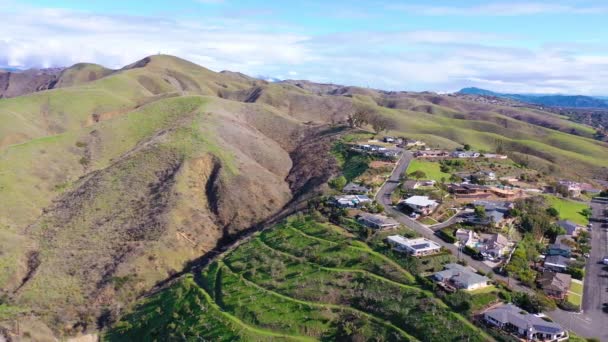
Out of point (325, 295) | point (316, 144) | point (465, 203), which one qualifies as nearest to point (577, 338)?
point (325, 295)

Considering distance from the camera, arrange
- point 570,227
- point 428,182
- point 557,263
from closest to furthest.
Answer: point 557,263
point 570,227
point 428,182

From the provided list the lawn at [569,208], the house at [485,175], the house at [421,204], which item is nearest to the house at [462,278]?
the house at [421,204]

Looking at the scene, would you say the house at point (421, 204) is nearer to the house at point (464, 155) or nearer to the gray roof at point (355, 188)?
the gray roof at point (355, 188)

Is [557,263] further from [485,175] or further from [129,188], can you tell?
[129,188]

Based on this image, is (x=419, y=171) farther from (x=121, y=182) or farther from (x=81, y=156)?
(x=81, y=156)

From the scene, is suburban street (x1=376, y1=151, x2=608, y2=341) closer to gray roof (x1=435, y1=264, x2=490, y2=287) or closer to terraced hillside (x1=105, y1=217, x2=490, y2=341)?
gray roof (x1=435, y1=264, x2=490, y2=287)

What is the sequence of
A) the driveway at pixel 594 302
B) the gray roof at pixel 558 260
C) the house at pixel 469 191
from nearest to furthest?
the driveway at pixel 594 302 → the gray roof at pixel 558 260 → the house at pixel 469 191

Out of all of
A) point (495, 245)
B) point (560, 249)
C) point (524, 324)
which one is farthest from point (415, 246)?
point (560, 249)
